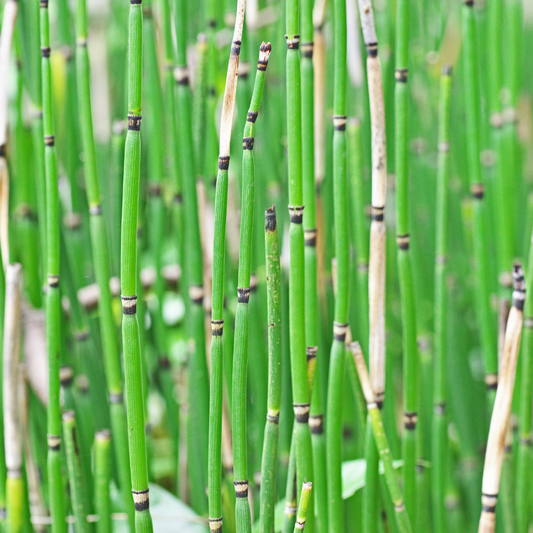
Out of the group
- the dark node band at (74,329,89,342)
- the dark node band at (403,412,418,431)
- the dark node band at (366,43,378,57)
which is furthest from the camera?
the dark node band at (74,329,89,342)

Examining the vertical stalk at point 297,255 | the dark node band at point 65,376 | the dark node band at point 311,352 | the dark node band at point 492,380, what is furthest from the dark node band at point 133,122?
the dark node band at point 492,380

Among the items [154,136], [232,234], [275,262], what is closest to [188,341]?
[232,234]

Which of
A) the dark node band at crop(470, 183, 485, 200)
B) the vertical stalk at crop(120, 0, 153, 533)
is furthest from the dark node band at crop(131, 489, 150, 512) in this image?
the dark node band at crop(470, 183, 485, 200)

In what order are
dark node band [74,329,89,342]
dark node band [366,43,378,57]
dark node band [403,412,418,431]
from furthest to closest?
dark node band [74,329,89,342] < dark node band [403,412,418,431] < dark node band [366,43,378,57]

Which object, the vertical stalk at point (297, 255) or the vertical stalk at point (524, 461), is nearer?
the vertical stalk at point (297, 255)

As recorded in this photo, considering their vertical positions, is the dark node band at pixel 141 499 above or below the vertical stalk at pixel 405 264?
below

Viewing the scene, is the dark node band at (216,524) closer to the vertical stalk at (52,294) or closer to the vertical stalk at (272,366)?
the vertical stalk at (272,366)

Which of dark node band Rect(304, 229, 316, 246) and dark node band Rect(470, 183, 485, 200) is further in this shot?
dark node band Rect(470, 183, 485, 200)

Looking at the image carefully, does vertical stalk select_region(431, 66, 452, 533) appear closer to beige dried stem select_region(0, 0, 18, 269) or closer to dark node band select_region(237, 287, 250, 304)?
dark node band select_region(237, 287, 250, 304)
